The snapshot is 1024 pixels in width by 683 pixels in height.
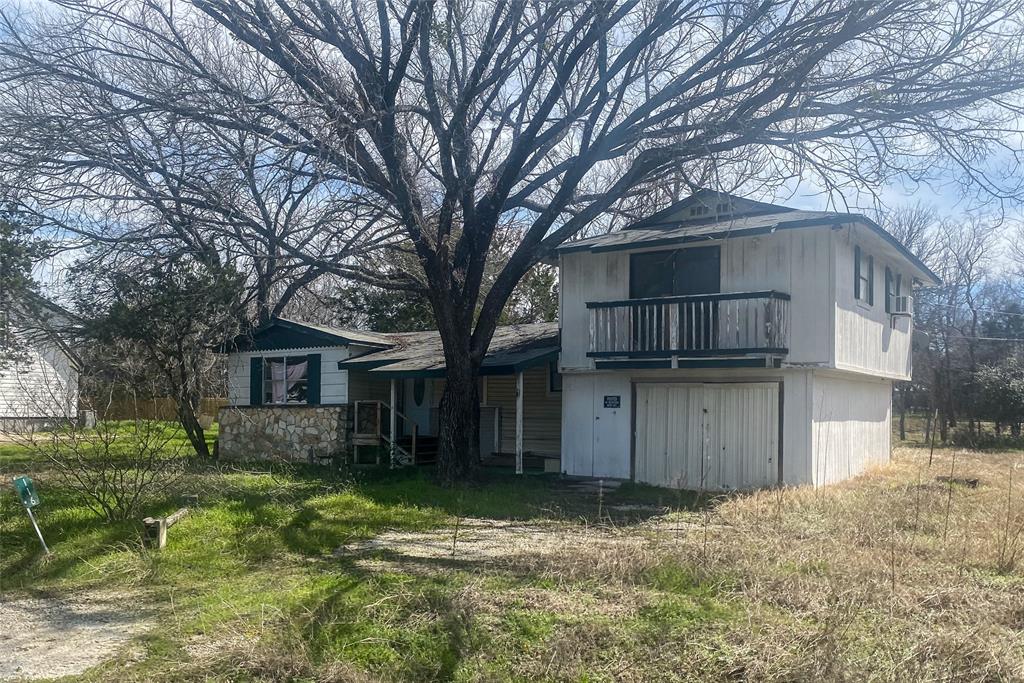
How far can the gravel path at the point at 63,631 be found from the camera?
19.1ft

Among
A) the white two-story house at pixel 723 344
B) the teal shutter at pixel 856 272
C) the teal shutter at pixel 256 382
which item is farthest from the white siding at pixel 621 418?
the teal shutter at pixel 256 382

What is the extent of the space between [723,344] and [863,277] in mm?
4029

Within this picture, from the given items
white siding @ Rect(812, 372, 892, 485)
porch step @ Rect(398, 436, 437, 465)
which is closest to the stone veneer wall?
porch step @ Rect(398, 436, 437, 465)

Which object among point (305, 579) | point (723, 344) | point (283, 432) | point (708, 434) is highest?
point (723, 344)

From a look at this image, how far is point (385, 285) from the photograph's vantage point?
15.6 m

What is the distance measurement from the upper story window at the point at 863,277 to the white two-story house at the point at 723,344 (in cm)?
6

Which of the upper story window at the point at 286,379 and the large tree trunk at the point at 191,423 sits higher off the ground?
the upper story window at the point at 286,379

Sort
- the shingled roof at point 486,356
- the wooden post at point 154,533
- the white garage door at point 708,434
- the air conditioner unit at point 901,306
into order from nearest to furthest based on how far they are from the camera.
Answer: the wooden post at point 154,533
the white garage door at point 708,434
the shingled roof at point 486,356
the air conditioner unit at point 901,306

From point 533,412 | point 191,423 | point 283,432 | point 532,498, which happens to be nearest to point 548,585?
point 532,498

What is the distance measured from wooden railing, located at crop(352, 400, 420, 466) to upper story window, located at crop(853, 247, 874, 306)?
9.75 meters

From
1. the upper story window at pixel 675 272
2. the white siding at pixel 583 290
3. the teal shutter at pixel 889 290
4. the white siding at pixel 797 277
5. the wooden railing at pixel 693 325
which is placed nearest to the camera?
the wooden railing at pixel 693 325

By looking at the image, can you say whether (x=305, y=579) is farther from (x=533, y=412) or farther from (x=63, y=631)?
(x=533, y=412)

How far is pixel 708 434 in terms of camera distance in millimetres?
15453

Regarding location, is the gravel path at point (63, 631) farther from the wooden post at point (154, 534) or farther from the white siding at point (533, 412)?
the white siding at point (533, 412)
